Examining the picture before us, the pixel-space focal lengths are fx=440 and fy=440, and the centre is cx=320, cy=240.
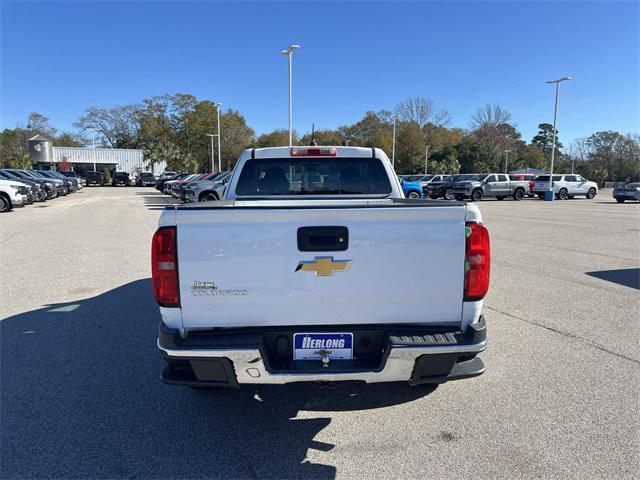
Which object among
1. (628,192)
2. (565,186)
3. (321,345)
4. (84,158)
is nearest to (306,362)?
(321,345)

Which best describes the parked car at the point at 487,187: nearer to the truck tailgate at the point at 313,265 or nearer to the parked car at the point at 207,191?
the parked car at the point at 207,191

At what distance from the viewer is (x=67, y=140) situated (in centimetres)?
8744

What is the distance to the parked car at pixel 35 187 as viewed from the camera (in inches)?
896

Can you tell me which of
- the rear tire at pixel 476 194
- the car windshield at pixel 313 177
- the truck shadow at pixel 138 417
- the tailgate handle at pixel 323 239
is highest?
the car windshield at pixel 313 177

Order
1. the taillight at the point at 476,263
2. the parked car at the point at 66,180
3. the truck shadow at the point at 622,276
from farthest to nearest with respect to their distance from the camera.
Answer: the parked car at the point at 66,180
the truck shadow at the point at 622,276
the taillight at the point at 476,263

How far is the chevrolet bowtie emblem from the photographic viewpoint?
8.80ft

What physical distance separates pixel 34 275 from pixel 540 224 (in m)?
16.0

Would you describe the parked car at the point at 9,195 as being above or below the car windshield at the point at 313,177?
below

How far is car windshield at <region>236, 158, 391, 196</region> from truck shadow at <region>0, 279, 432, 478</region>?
191 cm

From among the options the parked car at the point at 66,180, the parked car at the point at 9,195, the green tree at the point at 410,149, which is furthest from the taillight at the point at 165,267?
the green tree at the point at 410,149

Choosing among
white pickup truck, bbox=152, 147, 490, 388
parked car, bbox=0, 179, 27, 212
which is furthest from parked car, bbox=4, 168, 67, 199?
white pickup truck, bbox=152, 147, 490, 388

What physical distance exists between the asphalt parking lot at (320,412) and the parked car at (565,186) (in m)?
33.3

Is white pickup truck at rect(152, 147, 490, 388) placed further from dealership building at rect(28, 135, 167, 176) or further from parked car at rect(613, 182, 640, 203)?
dealership building at rect(28, 135, 167, 176)

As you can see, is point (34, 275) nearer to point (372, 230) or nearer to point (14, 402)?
point (14, 402)
